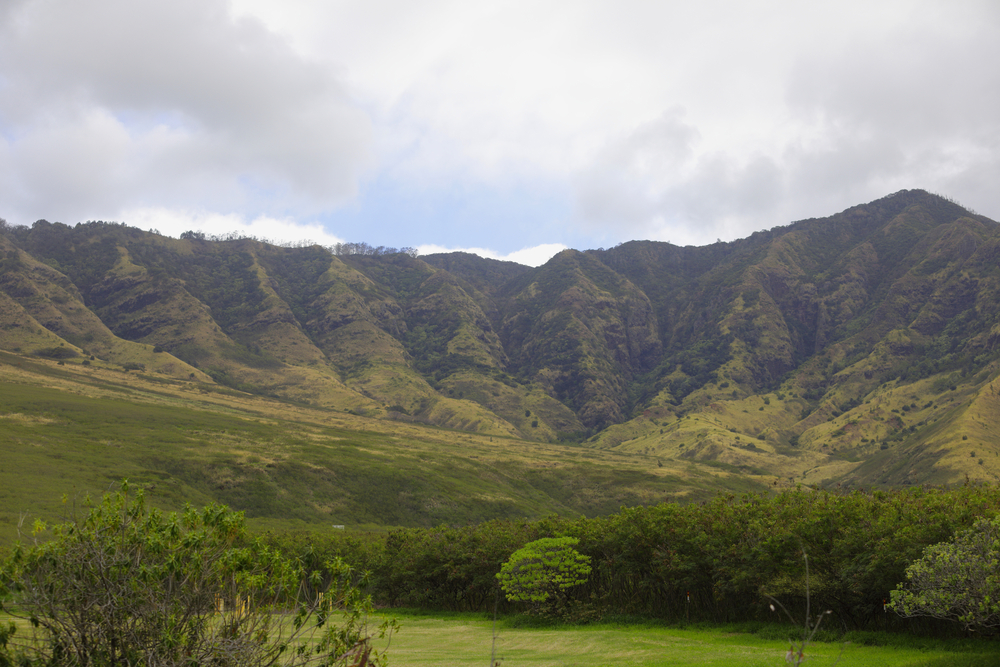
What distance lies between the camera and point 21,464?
11638 centimetres

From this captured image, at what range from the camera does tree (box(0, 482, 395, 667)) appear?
1341 centimetres

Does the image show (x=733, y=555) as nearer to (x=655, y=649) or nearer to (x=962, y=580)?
(x=655, y=649)

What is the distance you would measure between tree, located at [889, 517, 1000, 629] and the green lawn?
1.87m

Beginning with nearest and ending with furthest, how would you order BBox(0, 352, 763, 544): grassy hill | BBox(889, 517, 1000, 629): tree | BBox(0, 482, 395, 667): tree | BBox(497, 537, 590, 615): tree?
BBox(0, 482, 395, 667): tree
BBox(889, 517, 1000, 629): tree
BBox(497, 537, 590, 615): tree
BBox(0, 352, 763, 544): grassy hill

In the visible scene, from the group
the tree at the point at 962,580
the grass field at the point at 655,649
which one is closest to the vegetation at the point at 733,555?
the grass field at the point at 655,649

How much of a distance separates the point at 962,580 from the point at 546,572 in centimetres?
2849

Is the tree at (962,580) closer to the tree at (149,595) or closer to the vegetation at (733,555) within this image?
the vegetation at (733,555)

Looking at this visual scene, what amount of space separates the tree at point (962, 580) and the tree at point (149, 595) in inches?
889

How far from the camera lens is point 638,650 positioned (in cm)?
3359

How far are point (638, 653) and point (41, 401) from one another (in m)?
181

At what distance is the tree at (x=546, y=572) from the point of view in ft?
157

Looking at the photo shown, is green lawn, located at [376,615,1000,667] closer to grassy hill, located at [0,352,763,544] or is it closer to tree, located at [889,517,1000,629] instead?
tree, located at [889,517,1000,629]

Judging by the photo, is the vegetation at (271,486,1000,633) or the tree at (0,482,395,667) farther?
the vegetation at (271,486,1000,633)

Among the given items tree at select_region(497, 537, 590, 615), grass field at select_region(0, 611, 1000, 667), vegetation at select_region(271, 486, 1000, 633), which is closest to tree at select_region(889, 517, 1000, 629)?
grass field at select_region(0, 611, 1000, 667)
